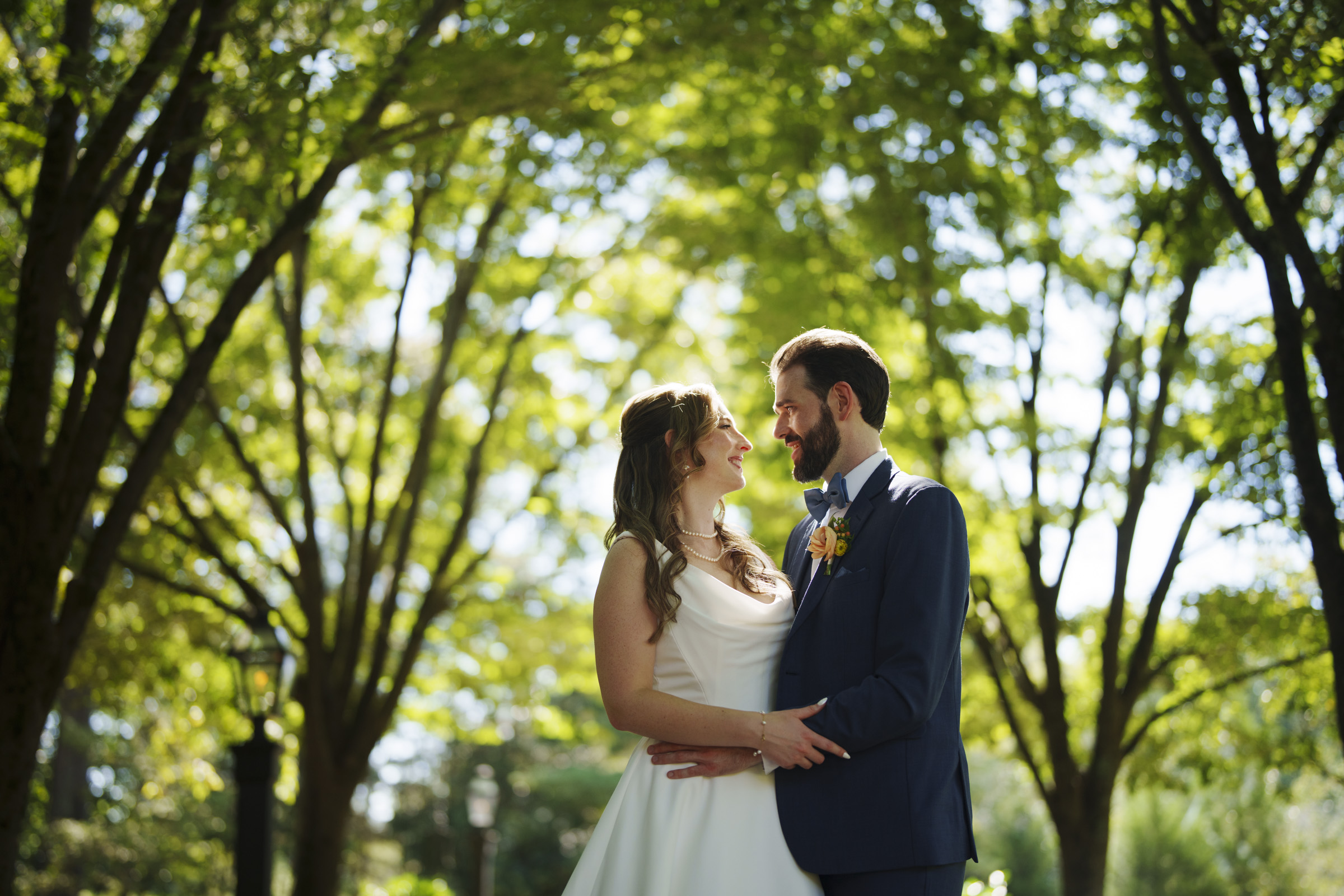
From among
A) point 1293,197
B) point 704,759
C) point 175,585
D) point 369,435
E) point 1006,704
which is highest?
point 369,435

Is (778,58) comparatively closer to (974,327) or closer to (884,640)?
(974,327)

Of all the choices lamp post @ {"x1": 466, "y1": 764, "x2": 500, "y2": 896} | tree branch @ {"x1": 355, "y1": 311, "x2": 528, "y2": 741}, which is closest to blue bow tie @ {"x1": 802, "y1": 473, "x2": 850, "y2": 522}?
tree branch @ {"x1": 355, "y1": 311, "x2": 528, "y2": 741}

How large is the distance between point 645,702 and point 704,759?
0.71 ft

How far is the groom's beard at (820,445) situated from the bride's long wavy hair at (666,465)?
331 mm

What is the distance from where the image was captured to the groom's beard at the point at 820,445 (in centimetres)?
291

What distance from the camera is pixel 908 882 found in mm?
2492

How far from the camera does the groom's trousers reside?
2.49 m

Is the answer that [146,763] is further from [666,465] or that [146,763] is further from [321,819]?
[666,465]

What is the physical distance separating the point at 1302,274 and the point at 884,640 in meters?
2.99

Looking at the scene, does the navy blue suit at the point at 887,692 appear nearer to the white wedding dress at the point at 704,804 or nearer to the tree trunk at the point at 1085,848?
the white wedding dress at the point at 704,804

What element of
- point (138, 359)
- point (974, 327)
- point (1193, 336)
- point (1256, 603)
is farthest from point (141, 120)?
point (1256, 603)

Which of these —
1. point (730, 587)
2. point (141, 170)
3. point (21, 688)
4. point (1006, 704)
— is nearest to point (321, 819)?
point (21, 688)

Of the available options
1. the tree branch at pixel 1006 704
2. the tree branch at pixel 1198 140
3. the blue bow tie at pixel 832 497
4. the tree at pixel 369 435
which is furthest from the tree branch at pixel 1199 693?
the blue bow tie at pixel 832 497

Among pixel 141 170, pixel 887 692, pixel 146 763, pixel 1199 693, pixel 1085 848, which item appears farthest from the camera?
pixel 146 763
